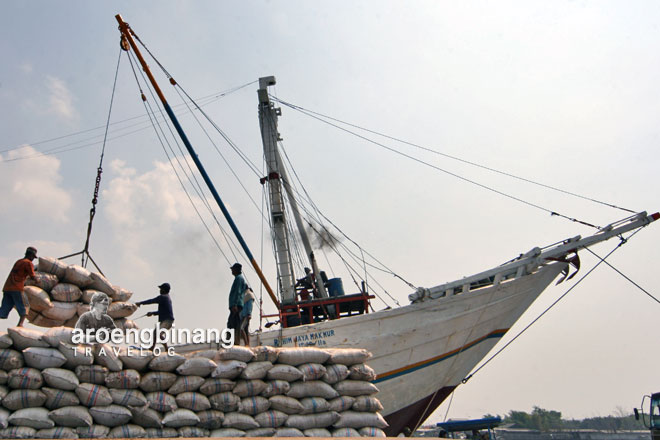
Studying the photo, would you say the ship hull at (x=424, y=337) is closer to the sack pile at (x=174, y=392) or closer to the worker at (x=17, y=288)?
the sack pile at (x=174, y=392)

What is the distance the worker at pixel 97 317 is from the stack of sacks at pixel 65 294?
0.39 m

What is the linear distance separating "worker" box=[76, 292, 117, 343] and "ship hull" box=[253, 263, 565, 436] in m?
5.02

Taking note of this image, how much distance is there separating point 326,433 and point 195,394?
215 cm

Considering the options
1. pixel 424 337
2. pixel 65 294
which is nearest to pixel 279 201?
pixel 424 337

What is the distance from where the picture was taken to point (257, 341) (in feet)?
38.4

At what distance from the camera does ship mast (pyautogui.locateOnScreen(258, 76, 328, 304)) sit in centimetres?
1620

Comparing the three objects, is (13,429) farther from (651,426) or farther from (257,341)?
(651,426)

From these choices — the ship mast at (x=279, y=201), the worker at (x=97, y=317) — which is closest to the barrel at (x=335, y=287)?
the ship mast at (x=279, y=201)

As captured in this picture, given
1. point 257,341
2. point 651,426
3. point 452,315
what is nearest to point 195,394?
point 257,341

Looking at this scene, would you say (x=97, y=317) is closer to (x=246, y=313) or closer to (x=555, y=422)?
(x=246, y=313)

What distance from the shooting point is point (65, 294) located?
7.55 meters

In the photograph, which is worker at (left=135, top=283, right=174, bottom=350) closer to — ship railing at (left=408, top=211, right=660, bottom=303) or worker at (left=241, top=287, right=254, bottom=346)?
worker at (left=241, top=287, right=254, bottom=346)

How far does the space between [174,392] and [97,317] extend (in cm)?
174

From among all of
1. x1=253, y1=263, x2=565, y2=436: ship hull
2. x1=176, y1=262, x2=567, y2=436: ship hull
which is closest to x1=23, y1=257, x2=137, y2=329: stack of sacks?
x1=176, y1=262, x2=567, y2=436: ship hull
